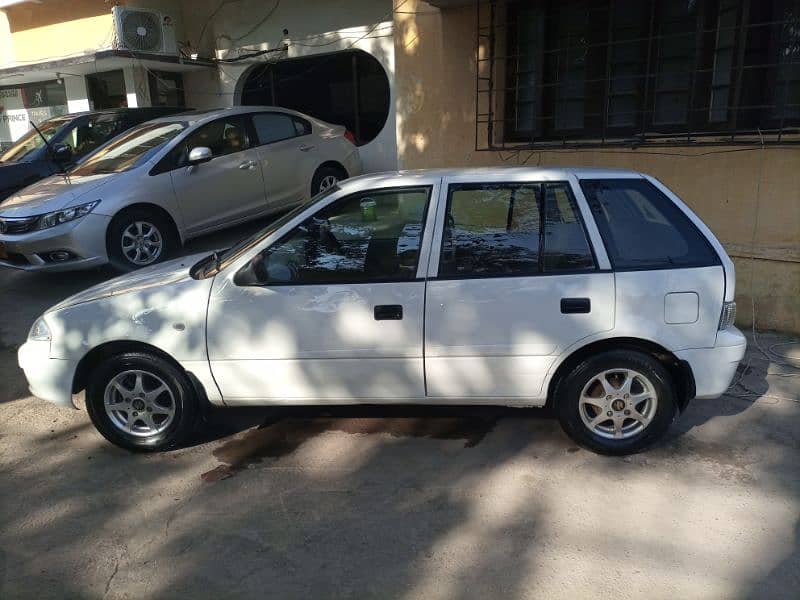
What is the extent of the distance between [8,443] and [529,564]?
132 inches

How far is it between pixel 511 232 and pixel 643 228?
→ 29.1 inches

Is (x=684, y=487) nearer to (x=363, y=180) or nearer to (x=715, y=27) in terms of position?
(x=363, y=180)

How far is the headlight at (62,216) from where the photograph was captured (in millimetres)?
6371

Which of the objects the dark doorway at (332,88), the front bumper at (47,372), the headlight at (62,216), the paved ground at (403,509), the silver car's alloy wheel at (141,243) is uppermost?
the dark doorway at (332,88)

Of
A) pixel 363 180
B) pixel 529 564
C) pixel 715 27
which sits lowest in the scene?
pixel 529 564

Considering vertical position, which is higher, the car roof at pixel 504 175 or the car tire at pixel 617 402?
the car roof at pixel 504 175

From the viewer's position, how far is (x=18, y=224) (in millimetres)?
6441

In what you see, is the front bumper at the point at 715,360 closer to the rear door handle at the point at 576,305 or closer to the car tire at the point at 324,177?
the rear door handle at the point at 576,305

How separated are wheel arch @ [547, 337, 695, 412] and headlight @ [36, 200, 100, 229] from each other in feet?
17.0

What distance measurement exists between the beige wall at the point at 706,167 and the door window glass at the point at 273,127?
201 centimetres

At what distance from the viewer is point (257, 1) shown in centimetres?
1148

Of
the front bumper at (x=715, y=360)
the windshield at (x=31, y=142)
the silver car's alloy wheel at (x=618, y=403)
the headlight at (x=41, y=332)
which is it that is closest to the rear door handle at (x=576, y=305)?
the silver car's alloy wheel at (x=618, y=403)

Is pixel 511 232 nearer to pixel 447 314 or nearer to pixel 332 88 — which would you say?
pixel 447 314

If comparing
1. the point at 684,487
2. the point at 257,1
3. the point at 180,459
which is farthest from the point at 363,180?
the point at 257,1
